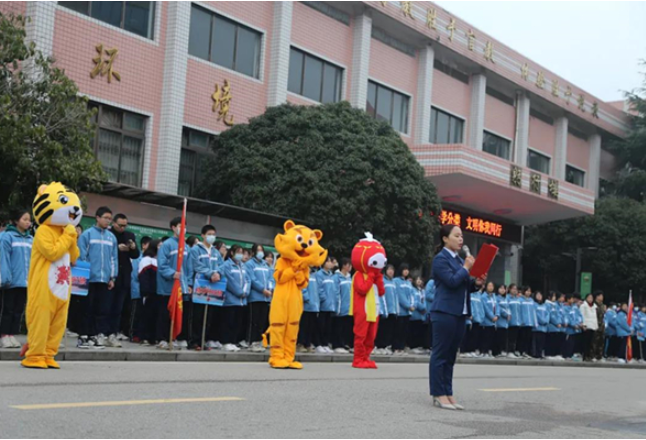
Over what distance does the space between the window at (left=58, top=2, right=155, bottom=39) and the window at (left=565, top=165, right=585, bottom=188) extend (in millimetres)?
28043

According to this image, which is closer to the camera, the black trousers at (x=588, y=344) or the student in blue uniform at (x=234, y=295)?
the student in blue uniform at (x=234, y=295)

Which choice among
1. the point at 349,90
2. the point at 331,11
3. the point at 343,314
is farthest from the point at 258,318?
the point at 331,11

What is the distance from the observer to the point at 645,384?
16750 millimetres

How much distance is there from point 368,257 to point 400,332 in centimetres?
693

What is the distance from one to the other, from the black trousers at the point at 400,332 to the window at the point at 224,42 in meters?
10.9

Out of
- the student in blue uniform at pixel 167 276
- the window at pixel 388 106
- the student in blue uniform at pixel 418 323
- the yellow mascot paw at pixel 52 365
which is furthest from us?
the window at pixel 388 106

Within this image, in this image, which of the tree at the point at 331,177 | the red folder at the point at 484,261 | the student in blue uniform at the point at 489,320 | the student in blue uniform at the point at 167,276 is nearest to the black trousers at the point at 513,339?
the student in blue uniform at the point at 489,320

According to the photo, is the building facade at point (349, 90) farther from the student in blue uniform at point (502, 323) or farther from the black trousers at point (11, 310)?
the student in blue uniform at point (502, 323)

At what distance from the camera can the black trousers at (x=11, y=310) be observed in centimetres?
1286

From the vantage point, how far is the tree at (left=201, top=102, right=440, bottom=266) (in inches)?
1003

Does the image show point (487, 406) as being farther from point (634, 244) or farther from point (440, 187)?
point (634, 244)

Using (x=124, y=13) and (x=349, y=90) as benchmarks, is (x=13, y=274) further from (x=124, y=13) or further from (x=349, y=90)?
(x=349, y=90)

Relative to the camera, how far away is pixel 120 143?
2566 centimetres

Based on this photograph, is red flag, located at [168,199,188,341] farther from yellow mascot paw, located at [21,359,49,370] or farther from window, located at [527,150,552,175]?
window, located at [527,150,552,175]
